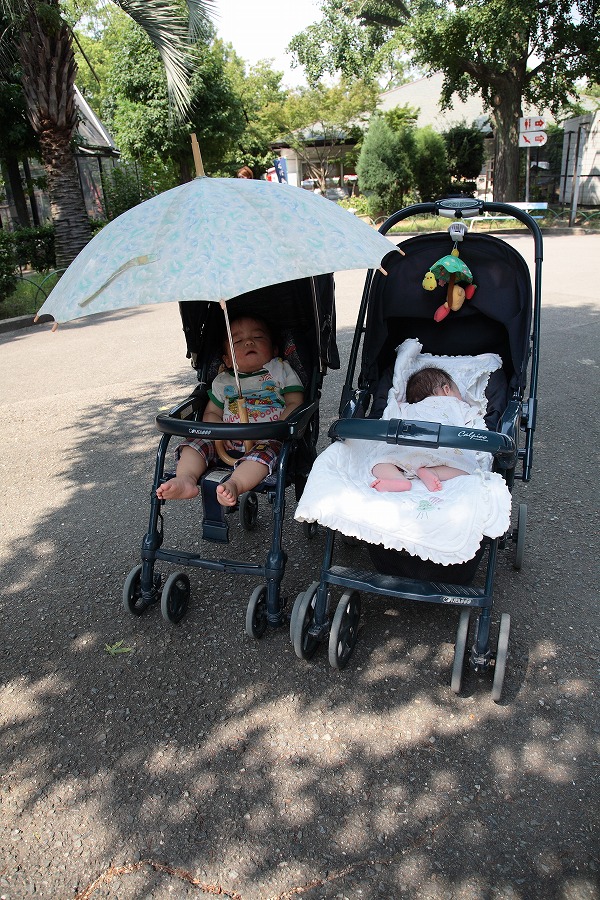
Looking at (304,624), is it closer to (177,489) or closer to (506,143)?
(177,489)

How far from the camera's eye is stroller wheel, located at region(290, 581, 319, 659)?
2.85 meters

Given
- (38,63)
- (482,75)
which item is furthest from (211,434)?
(482,75)

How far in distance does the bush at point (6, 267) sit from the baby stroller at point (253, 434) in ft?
27.5

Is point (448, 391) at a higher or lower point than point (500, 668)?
higher

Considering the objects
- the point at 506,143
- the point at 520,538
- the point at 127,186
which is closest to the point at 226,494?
the point at 520,538

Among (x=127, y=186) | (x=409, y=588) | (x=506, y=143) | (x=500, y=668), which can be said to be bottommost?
(x=500, y=668)

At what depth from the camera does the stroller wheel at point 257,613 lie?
3033 millimetres

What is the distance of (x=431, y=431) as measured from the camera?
112 inches

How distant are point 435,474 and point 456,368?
1.02m

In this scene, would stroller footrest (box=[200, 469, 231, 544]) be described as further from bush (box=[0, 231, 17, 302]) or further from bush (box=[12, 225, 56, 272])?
bush (box=[12, 225, 56, 272])

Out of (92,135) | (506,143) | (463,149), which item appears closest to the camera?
(92,135)

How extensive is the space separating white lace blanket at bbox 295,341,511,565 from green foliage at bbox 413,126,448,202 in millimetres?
23150

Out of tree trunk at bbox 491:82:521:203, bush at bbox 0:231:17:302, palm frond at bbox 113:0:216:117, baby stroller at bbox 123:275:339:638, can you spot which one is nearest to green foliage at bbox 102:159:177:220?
palm frond at bbox 113:0:216:117

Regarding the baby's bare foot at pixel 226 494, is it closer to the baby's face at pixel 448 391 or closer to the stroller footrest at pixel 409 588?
the stroller footrest at pixel 409 588
